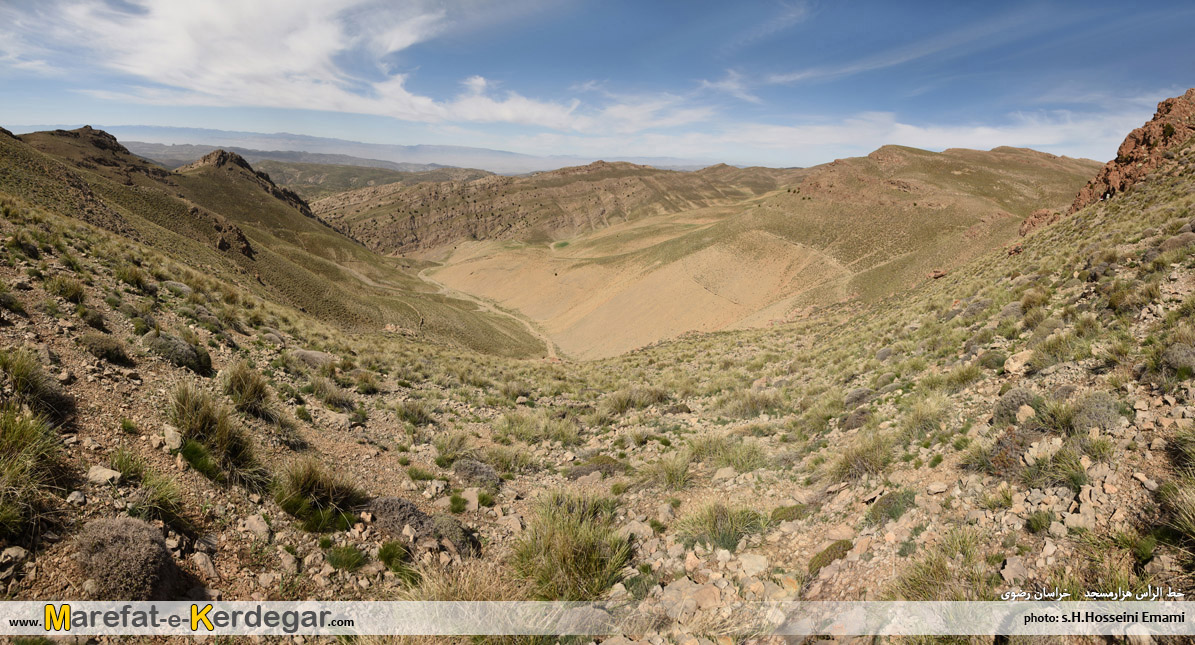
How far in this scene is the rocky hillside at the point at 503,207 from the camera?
120688 millimetres

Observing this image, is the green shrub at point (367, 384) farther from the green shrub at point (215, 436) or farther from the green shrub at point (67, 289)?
the green shrub at point (215, 436)

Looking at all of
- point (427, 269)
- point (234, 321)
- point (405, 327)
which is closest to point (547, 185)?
point (427, 269)

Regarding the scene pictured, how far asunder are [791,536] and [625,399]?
26.3ft

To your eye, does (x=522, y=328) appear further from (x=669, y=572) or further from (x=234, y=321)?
(x=669, y=572)

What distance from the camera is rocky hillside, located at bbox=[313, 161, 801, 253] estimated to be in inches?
4751

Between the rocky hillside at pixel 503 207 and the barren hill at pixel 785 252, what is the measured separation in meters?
39.2

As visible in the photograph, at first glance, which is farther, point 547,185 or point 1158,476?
point 547,185

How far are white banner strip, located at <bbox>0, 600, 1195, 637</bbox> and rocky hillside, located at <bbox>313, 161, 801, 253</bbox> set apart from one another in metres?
114

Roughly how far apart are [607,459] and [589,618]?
5.13 meters

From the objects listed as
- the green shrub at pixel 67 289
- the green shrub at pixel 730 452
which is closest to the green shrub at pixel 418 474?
the green shrub at pixel 730 452

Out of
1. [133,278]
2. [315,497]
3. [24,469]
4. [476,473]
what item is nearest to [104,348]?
[24,469]

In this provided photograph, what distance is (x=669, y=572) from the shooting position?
5266mm

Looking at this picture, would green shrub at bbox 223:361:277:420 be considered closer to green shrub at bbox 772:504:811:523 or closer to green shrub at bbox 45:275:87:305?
green shrub at bbox 45:275:87:305

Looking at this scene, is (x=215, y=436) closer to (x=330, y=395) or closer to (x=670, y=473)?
(x=330, y=395)
